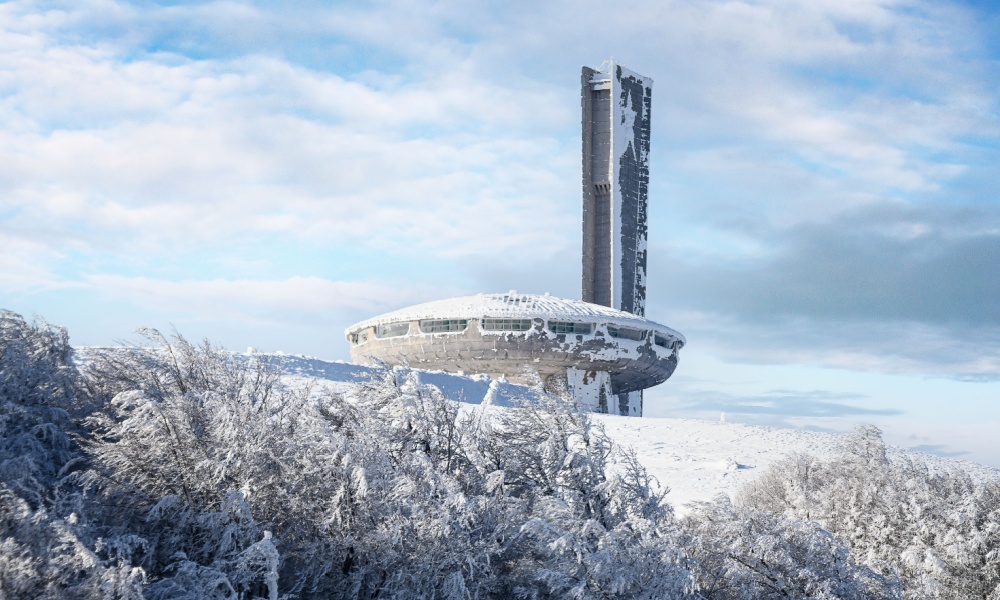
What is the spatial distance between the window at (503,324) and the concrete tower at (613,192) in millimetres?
12301

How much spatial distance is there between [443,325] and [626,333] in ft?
27.3

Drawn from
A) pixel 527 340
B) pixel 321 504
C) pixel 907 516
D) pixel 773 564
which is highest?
pixel 527 340

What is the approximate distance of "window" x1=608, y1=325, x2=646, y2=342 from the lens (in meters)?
46.1

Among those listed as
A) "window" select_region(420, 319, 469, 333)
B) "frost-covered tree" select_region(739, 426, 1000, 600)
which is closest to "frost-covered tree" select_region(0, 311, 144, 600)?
"frost-covered tree" select_region(739, 426, 1000, 600)

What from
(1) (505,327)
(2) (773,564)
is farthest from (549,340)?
(2) (773,564)

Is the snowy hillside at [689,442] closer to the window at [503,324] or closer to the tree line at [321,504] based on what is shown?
the window at [503,324]

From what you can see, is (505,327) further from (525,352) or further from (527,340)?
(525,352)

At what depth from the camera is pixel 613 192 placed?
185 ft

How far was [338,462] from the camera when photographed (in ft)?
46.5

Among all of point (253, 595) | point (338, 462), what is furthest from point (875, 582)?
point (253, 595)

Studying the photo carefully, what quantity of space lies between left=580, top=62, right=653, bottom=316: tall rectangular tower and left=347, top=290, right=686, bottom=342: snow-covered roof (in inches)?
331

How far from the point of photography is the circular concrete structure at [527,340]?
44.8m

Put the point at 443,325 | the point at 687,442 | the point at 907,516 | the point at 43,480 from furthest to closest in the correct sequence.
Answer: the point at 443,325 < the point at 687,442 < the point at 907,516 < the point at 43,480

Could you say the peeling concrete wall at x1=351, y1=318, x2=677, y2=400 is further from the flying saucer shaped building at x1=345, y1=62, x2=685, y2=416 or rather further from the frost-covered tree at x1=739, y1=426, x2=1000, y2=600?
the frost-covered tree at x1=739, y1=426, x2=1000, y2=600
